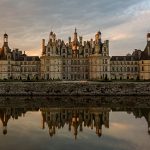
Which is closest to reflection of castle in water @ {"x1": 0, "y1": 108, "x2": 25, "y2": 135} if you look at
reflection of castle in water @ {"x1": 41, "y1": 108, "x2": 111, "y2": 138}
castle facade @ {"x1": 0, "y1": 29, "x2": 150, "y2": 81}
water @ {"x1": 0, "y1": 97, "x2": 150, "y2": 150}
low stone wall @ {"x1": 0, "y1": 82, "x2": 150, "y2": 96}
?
water @ {"x1": 0, "y1": 97, "x2": 150, "y2": 150}

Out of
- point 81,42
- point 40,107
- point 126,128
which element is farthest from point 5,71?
point 126,128

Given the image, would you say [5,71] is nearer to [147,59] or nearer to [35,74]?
[35,74]

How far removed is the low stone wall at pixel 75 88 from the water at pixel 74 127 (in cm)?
1420

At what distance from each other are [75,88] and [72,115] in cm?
2165

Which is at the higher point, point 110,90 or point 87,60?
point 87,60

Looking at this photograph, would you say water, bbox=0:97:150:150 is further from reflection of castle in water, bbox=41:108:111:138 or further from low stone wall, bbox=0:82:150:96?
low stone wall, bbox=0:82:150:96

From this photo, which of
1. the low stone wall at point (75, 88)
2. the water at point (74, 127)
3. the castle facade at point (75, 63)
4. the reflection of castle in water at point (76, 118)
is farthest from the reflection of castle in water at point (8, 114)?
the castle facade at point (75, 63)

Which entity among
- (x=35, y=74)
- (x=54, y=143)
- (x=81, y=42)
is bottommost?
(x=54, y=143)

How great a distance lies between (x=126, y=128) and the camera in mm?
24047

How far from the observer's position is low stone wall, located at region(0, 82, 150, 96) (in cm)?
5050

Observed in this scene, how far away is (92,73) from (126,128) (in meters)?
45.5

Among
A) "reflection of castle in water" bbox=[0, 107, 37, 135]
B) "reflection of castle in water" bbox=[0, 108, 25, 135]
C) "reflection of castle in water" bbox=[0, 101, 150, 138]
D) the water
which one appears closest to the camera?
the water

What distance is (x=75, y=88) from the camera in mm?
50969

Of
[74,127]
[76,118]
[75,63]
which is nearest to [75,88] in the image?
[75,63]
